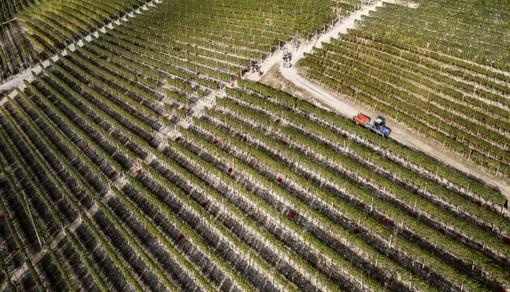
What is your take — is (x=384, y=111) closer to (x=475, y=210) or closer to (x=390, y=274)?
(x=475, y=210)

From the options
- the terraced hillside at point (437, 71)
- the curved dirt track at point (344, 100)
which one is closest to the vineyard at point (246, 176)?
the terraced hillside at point (437, 71)

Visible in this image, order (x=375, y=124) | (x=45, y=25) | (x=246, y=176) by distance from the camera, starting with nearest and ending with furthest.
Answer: (x=246, y=176), (x=375, y=124), (x=45, y=25)

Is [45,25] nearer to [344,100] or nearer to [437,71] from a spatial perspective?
[344,100]

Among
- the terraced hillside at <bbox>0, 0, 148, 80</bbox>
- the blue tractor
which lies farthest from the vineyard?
the terraced hillside at <bbox>0, 0, 148, 80</bbox>

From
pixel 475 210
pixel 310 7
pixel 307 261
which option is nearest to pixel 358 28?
pixel 310 7

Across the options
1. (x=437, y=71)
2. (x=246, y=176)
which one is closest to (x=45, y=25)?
(x=246, y=176)
